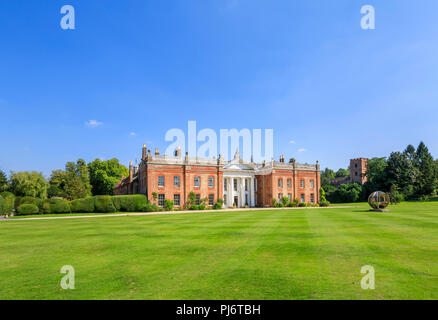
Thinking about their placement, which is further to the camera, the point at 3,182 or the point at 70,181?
the point at 70,181

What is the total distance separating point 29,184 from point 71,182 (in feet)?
23.4

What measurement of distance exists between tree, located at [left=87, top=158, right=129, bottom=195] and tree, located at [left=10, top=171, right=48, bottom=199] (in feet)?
61.9

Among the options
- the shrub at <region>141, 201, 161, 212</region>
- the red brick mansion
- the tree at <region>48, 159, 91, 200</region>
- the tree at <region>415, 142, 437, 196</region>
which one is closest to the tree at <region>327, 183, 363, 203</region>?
the tree at <region>415, 142, 437, 196</region>

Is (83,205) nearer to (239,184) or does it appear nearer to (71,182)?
(71,182)

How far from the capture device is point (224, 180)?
1992 inches

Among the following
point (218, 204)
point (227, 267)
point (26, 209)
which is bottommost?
point (218, 204)

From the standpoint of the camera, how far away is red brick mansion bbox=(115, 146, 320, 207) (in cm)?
4309

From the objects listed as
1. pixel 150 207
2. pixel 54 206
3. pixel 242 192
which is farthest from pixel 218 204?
pixel 54 206

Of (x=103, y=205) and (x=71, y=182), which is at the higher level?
(x=71, y=182)

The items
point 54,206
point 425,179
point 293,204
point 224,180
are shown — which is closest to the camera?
point 54,206

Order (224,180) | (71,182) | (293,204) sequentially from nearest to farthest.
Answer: (293,204) → (224,180) → (71,182)

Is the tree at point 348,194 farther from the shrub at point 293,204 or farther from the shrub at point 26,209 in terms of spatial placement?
the shrub at point 26,209

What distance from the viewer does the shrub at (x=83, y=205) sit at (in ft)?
118
